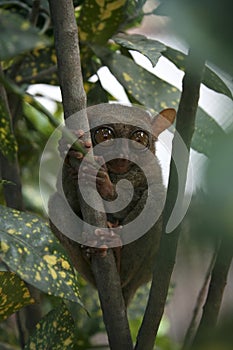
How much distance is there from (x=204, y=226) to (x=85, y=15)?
2021 mm

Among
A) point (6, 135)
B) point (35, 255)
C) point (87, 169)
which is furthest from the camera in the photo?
point (6, 135)

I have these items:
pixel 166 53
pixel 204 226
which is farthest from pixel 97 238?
pixel 204 226

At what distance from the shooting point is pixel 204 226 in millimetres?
322

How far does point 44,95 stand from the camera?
2584 mm

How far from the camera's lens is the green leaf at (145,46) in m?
1.47

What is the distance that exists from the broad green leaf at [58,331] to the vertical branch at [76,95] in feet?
0.38

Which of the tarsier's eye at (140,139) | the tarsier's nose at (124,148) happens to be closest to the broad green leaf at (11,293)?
the tarsier's nose at (124,148)

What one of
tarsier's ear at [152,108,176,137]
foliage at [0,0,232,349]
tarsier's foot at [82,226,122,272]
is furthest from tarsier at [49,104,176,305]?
tarsier's foot at [82,226,122,272]

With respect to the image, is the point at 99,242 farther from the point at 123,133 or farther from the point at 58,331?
the point at 123,133

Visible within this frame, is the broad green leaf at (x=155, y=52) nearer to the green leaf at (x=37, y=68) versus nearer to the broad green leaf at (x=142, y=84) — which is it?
the broad green leaf at (x=142, y=84)

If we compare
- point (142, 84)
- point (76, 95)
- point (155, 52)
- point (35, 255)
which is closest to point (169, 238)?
point (35, 255)

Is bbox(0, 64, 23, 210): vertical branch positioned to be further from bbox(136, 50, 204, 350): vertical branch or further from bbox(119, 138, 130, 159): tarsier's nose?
bbox(136, 50, 204, 350): vertical branch

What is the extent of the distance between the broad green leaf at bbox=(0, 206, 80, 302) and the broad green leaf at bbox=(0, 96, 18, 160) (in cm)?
46

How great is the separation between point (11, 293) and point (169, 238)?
43 cm
